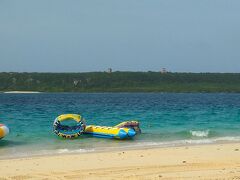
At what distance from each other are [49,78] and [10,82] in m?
11.3

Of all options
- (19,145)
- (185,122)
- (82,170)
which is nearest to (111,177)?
(82,170)

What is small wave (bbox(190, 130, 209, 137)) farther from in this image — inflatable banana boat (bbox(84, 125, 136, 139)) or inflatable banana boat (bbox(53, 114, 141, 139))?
inflatable banana boat (bbox(84, 125, 136, 139))

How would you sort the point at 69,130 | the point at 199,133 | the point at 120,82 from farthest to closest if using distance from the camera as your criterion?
the point at 120,82, the point at 199,133, the point at 69,130

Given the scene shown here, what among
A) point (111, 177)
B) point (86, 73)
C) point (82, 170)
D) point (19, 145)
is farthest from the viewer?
point (86, 73)

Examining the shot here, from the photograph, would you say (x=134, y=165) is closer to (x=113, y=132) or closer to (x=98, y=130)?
(x=113, y=132)

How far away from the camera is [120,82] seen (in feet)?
450

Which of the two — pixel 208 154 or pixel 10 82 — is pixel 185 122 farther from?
pixel 10 82

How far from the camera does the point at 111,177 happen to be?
465 inches

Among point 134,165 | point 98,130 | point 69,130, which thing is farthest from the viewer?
point 69,130

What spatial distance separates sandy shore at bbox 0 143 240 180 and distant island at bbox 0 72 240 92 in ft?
364

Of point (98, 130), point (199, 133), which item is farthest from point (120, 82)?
point (98, 130)

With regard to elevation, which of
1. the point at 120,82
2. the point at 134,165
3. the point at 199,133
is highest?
the point at 120,82

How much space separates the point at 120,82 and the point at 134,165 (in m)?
124

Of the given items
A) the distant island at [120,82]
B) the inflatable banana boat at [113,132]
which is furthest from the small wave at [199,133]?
the distant island at [120,82]
